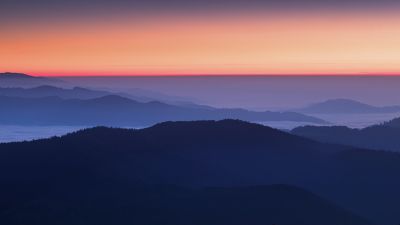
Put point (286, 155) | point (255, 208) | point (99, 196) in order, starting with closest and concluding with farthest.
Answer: point (255, 208), point (99, 196), point (286, 155)

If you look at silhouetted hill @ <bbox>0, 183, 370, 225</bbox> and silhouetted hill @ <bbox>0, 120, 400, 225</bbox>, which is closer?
silhouetted hill @ <bbox>0, 183, 370, 225</bbox>

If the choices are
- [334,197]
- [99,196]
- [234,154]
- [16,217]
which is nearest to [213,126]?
[234,154]

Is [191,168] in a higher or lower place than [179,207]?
lower

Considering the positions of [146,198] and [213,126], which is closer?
[146,198]

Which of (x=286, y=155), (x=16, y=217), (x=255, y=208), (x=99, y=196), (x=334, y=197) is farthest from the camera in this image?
(x=286, y=155)

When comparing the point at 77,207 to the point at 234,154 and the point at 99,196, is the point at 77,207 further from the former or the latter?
the point at 234,154

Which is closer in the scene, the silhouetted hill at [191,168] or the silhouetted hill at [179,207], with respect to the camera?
the silhouetted hill at [179,207]

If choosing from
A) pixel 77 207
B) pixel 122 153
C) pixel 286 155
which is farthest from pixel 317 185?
pixel 77 207

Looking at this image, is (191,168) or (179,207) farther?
(191,168)
